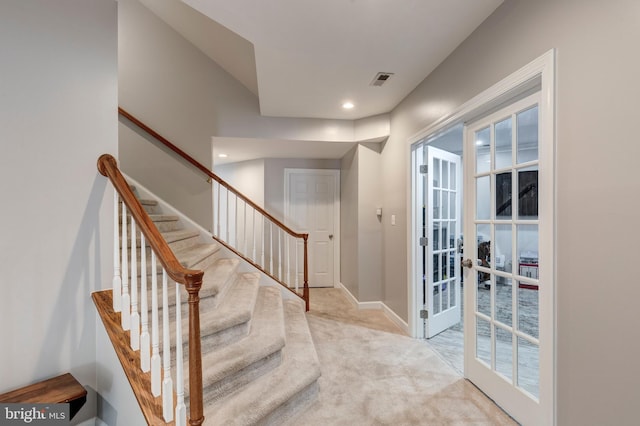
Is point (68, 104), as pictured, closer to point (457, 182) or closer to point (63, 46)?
point (63, 46)

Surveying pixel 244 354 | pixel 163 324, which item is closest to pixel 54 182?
pixel 163 324

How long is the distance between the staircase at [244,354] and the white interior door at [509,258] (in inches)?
48.1

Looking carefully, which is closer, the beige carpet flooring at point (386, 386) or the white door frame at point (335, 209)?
the beige carpet flooring at point (386, 386)

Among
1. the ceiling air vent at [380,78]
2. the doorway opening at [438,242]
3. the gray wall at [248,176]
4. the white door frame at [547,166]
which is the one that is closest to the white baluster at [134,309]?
the white door frame at [547,166]

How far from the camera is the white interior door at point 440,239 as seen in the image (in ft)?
9.85

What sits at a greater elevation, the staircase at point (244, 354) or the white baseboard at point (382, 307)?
the staircase at point (244, 354)

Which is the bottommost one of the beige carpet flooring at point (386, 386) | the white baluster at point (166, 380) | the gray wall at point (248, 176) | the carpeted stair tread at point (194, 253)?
the beige carpet flooring at point (386, 386)

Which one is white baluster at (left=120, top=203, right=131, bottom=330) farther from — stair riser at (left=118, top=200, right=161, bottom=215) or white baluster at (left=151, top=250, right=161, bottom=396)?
stair riser at (left=118, top=200, right=161, bottom=215)

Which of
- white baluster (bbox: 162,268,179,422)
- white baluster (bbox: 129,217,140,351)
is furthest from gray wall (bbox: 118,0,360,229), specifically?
white baluster (bbox: 162,268,179,422)

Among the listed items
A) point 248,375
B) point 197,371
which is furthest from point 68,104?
point 248,375

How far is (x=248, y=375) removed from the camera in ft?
Answer: 6.30

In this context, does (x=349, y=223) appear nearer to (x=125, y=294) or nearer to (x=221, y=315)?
(x=221, y=315)

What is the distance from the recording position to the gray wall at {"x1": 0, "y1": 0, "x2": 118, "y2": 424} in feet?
5.08

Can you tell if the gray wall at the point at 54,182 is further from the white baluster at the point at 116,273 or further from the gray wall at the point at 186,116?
the gray wall at the point at 186,116
